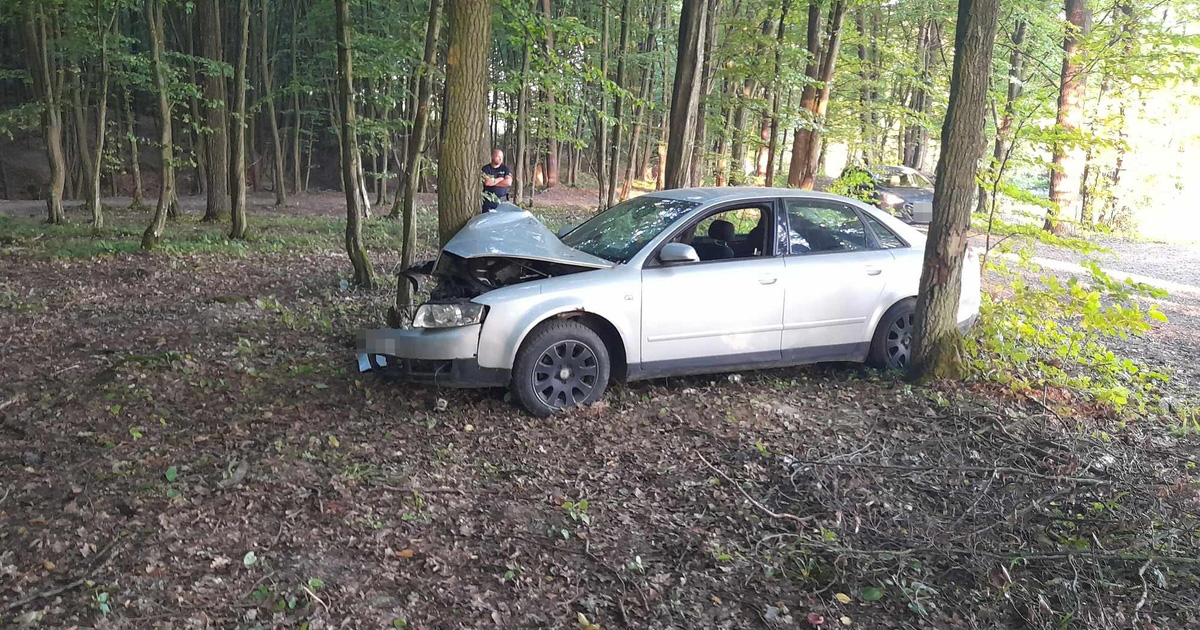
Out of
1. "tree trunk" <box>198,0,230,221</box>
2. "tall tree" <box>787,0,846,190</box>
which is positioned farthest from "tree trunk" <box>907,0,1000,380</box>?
"tree trunk" <box>198,0,230,221</box>

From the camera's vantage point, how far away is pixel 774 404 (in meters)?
5.75

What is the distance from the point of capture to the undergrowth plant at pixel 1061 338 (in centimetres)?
573

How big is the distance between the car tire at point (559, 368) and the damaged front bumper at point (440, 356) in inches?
6.6

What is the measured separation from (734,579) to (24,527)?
328cm

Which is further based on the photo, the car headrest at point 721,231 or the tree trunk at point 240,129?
the tree trunk at point 240,129

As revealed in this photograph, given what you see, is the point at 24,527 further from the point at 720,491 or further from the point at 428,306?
the point at 720,491

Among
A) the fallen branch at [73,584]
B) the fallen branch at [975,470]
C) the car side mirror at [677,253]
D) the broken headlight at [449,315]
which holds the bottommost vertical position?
the fallen branch at [73,584]

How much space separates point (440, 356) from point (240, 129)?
891cm

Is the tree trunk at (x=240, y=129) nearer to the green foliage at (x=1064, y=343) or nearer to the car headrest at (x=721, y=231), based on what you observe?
the car headrest at (x=721, y=231)

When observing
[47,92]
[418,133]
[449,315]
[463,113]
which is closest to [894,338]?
[449,315]

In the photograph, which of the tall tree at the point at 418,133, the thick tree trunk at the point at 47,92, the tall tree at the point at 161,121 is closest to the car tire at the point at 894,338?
the tall tree at the point at 418,133

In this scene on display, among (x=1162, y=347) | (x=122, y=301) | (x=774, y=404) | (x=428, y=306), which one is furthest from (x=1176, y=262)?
(x=122, y=301)

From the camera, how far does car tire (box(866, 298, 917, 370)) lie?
6.47 meters

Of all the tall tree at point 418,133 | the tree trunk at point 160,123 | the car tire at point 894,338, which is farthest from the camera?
the tree trunk at point 160,123
